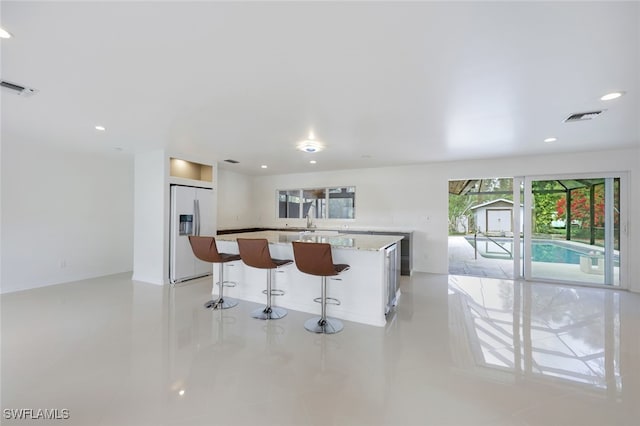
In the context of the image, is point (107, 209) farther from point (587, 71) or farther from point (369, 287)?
point (587, 71)

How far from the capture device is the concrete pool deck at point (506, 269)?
5023 mm

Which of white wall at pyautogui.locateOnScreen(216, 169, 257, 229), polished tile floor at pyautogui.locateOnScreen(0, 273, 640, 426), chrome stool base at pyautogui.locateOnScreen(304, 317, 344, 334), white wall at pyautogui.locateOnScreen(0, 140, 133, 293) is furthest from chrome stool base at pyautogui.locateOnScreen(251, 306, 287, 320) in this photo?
white wall at pyautogui.locateOnScreen(0, 140, 133, 293)

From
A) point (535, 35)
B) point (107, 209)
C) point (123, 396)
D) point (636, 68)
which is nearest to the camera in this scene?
point (535, 35)

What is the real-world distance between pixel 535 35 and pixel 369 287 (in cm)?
269

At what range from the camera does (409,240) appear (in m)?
5.82

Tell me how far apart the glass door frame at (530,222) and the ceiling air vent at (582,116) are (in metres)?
2.37

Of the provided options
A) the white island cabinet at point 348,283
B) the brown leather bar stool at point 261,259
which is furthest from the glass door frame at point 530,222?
the brown leather bar stool at point 261,259

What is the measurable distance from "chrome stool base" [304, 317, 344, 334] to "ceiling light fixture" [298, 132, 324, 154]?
8.29 feet

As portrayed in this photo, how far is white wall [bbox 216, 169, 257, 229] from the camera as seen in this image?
279 inches

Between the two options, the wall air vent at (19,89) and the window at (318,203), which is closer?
the wall air vent at (19,89)

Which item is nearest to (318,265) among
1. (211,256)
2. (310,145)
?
(211,256)

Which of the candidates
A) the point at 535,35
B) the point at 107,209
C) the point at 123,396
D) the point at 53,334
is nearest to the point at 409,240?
the point at 535,35

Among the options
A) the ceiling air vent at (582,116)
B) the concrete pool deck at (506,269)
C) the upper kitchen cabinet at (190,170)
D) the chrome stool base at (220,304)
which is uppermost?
the ceiling air vent at (582,116)

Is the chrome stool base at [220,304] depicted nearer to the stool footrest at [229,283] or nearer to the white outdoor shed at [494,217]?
the stool footrest at [229,283]
